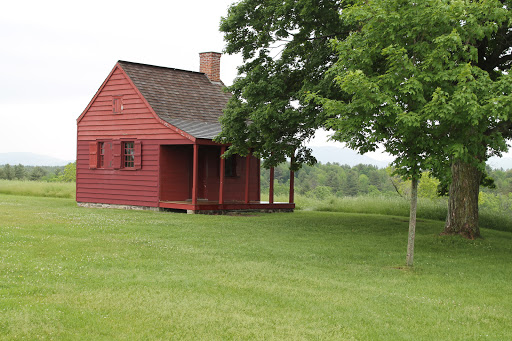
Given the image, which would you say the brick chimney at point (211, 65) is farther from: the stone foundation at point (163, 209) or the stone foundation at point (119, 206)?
the stone foundation at point (119, 206)

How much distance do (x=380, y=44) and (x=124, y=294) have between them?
23.2 ft

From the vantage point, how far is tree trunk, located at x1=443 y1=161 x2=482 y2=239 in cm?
1771

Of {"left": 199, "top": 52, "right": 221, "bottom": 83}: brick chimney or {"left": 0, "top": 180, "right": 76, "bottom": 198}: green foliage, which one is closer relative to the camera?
{"left": 199, "top": 52, "right": 221, "bottom": 83}: brick chimney

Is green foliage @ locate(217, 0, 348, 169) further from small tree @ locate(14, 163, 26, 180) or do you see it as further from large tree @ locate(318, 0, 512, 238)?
small tree @ locate(14, 163, 26, 180)

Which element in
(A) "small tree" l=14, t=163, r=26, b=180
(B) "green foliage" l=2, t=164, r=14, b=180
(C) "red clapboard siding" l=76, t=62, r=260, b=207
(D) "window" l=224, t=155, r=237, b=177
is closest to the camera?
(C) "red clapboard siding" l=76, t=62, r=260, b=207

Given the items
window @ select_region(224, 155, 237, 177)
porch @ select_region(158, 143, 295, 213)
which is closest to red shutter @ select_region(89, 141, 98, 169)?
porch @ select_region(158, 143, 295, 213)

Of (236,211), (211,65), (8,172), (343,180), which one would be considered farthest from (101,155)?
(343,180)

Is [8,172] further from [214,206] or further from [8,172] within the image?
[214,206]

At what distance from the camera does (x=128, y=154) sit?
25.7 meters

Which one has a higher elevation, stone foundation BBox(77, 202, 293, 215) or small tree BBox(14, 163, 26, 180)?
small tree BBox(14, 163, 26, 180)

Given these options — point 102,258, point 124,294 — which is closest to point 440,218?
point 102,258

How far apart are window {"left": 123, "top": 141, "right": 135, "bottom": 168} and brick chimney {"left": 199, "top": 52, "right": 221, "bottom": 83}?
695 cm

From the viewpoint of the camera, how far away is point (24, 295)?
834 centimetres

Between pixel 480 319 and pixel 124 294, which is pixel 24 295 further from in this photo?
pixel 480 319
